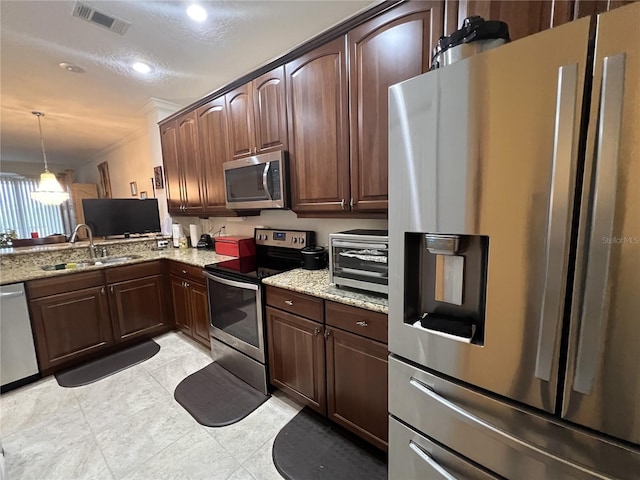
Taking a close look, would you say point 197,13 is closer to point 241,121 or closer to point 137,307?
point 241,121

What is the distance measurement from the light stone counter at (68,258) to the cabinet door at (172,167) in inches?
23.6

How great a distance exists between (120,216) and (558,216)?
3.88m

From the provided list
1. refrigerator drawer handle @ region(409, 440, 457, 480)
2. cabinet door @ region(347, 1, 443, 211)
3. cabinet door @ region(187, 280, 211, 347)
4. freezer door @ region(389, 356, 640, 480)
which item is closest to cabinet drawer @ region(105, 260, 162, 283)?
cabinet door @ region(187, 280, 211, 347)

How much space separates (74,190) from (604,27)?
8.62 meters

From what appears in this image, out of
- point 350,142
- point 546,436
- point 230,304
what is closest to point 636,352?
point 546,436

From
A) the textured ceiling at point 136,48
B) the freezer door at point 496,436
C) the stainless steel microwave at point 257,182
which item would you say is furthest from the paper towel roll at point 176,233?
the freezer door at point 496,436

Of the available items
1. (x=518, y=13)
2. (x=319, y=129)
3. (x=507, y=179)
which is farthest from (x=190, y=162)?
(x=507, y=179)

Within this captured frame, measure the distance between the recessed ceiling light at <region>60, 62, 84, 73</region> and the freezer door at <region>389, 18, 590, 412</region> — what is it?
3136 mm

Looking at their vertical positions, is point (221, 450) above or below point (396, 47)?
below

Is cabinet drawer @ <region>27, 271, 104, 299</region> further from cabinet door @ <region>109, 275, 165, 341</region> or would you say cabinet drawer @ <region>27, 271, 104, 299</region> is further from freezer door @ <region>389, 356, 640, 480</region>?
freezer door @ <region>389, 356, 640, 480</region>

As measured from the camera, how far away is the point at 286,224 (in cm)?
248

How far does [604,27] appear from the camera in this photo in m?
0.61

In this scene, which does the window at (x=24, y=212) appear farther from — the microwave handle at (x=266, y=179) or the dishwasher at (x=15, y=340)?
the microwave handle at (x=266, y=179)

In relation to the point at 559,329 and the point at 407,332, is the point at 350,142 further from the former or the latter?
the point at 559,329
